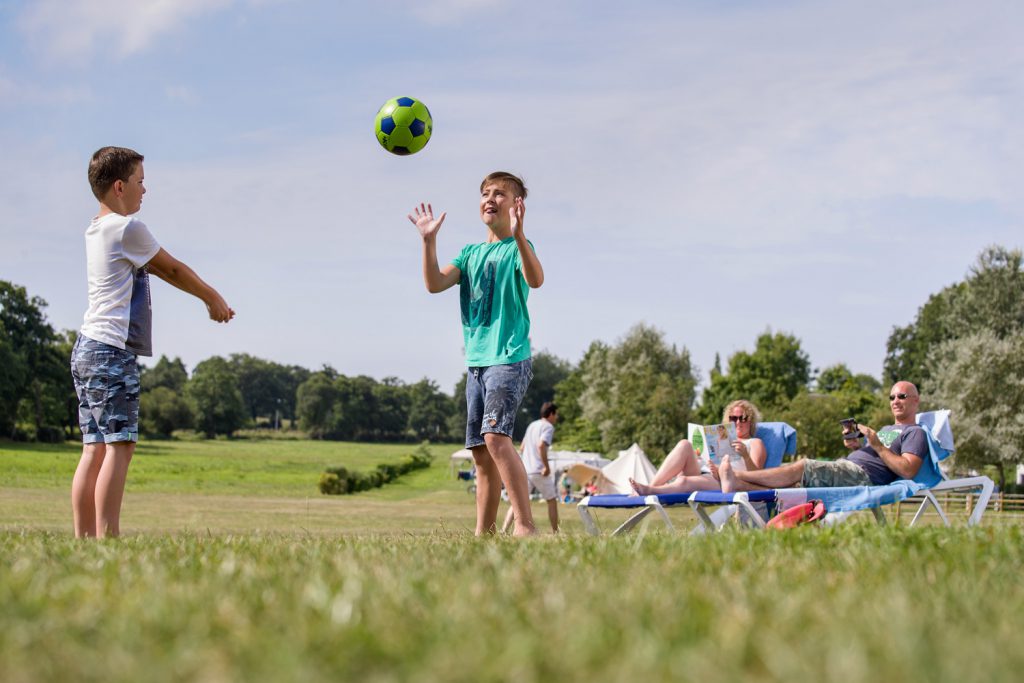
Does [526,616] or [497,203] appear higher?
[497,203]

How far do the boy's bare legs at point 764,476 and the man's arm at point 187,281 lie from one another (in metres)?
4.84

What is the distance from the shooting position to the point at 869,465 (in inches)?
378

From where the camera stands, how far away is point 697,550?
13.3 feet

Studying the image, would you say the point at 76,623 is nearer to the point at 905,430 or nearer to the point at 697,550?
the point at 697,550

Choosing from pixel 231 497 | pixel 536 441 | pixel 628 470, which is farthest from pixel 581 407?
pixel 536 441

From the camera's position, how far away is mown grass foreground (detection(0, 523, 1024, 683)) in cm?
198

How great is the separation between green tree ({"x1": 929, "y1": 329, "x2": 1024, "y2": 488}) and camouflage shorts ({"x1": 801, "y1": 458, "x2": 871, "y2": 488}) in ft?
125

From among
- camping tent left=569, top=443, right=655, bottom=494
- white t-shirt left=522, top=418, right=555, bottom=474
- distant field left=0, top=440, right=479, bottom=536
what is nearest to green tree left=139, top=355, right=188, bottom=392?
distant field left=0, top=440, right=479, bottom=536

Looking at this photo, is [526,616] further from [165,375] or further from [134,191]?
[165,375]

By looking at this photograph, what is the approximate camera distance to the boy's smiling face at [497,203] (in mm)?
7141

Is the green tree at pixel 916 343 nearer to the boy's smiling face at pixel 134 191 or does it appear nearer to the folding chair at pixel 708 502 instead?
the folding chair at pixel 708 502

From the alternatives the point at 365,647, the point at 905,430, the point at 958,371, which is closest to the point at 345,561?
the point at 365,647

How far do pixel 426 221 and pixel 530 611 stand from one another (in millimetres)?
4679

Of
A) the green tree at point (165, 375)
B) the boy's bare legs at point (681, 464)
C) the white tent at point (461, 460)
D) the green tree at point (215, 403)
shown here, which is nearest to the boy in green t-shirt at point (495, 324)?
the boy's bare legs at point (681, 464)
